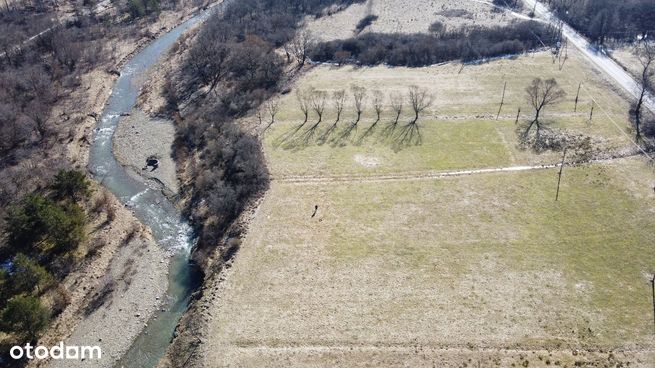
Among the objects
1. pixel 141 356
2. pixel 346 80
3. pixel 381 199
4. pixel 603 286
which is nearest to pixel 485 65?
pixel 346 80

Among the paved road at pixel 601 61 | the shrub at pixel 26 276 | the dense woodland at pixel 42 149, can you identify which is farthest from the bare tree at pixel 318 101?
the paved road at pixel 601 61

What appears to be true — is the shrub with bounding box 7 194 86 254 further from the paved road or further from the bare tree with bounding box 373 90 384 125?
the paved road

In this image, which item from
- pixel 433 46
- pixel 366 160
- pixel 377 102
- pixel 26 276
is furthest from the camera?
pixel 433 46

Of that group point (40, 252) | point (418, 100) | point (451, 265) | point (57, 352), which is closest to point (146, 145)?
point (40, 252)

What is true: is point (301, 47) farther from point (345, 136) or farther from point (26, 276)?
point (26, 276)

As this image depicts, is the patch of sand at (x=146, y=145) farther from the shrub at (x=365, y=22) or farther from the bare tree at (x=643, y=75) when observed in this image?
the bare tree at (x=643, y=75)

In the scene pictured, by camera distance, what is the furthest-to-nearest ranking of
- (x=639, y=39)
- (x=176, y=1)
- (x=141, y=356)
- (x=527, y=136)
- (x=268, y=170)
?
Answer: (x=176, y=1)
(x=639, y=39)
(x=527, y=136)
(x=268, y=170)
(x=141, y=356)

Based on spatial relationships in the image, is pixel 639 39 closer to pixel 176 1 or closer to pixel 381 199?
pixel 381 199
